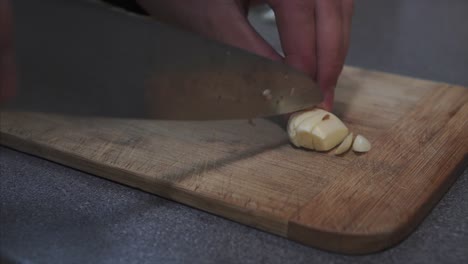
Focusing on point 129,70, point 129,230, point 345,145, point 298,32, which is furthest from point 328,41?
A: point 129,230

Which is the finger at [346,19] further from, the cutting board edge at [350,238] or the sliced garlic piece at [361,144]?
the cutting board edge at [350,238]

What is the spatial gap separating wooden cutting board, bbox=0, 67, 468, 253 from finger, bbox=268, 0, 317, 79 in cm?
11

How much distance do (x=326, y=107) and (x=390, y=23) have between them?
0.84 meters

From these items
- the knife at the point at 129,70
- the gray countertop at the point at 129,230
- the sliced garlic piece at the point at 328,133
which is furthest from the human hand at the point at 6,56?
the sliced garlic piece at the point at 328,133

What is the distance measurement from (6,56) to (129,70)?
0.17m

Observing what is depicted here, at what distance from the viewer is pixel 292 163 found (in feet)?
2.81

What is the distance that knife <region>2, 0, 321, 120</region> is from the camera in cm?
79

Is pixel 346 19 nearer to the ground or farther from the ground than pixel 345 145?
farther from the ground

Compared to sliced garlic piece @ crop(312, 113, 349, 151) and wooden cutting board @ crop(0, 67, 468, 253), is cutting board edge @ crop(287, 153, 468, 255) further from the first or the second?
sliced garlic piece @ crop(312, 113, 349, 151)

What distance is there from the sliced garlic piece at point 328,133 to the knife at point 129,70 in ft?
0.23

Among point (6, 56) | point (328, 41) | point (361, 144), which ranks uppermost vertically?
point (6, 56)

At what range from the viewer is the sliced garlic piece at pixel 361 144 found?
0.89 m

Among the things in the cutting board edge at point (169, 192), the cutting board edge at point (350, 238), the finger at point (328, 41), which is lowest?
the cutting board edge at point (350, 238)

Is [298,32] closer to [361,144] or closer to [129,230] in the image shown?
[361,144]
